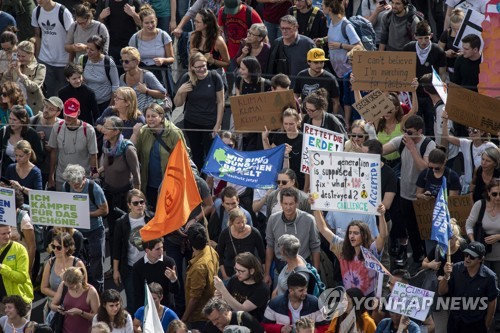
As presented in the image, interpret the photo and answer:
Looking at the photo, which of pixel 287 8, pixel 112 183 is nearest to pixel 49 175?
pixel 112 183

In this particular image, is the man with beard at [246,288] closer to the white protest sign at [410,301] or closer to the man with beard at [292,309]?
the man with beard at [292,309]

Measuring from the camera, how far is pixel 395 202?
17750mm

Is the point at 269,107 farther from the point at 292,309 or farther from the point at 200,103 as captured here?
the point at 292,309

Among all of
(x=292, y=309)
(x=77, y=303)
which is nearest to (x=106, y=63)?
(x=77, y=303)

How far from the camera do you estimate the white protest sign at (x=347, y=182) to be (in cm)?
1628

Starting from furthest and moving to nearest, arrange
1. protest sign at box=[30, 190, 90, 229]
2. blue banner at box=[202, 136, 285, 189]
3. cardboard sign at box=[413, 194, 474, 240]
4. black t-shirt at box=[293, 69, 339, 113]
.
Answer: black t-shirt at box=[293, 69, 339, 113] < blue banner at box=[202, 136, 285, 189] < cardboard sign at box=[413, 194, 474, 240] < protest sign at box=[30, 190, 90, 229]

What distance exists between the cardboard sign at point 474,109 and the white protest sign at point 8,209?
468 cm

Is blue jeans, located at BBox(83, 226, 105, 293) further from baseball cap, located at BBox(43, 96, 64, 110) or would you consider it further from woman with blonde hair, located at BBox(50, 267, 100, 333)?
baseball cap, located at BBox(43, 96, 64, 110)

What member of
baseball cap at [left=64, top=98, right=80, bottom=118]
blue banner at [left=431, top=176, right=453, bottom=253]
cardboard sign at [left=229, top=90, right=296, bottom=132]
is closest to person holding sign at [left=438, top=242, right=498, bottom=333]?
blue banner at [left=431, top=176, right=453, bottom=253]

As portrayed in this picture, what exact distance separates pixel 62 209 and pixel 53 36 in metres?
4.62

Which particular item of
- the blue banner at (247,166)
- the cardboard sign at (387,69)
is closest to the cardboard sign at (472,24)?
the cardboard sign at (387,69)

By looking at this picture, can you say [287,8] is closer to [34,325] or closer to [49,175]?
[49,175]

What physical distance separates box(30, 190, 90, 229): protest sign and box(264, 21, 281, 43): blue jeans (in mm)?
5501

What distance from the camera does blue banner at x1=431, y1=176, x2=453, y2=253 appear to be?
52.1 feet
